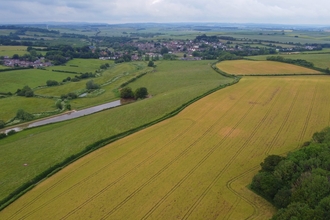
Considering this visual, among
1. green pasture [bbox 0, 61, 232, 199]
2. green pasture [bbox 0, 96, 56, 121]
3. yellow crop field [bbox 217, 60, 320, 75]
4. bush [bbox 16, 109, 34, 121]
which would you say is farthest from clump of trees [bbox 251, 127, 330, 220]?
yellow crop field [bbox 217, 60, 320, 75]

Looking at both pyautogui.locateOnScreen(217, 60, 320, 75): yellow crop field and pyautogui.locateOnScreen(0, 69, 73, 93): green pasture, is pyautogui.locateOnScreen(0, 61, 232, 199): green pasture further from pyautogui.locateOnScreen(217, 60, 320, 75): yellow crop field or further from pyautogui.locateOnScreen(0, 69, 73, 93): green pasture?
pyautogui.locateOnScreen(0, 69, 73, 93): green pasture

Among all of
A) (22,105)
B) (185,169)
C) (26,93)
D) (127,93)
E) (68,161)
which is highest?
(185,169)

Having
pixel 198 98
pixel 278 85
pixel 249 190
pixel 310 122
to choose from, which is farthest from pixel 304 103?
pixel 249 190

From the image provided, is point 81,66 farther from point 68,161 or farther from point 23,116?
point 68,161

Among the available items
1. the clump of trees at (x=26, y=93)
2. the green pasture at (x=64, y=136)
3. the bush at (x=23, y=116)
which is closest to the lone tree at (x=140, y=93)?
the green pasture at (x=64, y=136)

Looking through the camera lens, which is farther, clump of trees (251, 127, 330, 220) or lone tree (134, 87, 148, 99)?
lone tree (134, 87, 148, 99)

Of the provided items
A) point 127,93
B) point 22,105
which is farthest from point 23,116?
→ point 127,93

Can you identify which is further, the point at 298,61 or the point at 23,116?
the point at 298,61
